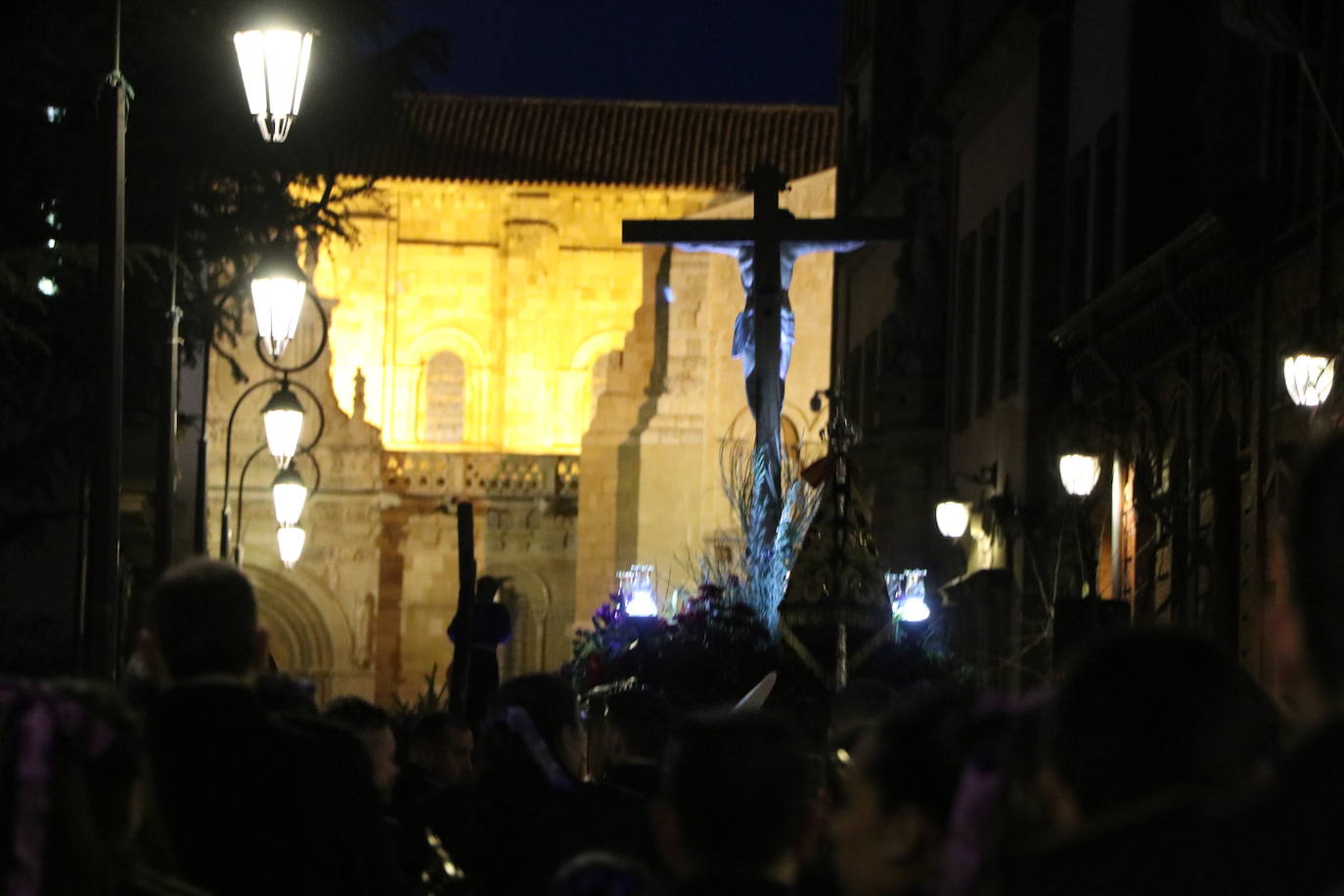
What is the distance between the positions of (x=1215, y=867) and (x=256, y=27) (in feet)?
31.3

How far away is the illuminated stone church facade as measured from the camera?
2005 inches

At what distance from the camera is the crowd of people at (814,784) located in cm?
303

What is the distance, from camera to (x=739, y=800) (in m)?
4.23

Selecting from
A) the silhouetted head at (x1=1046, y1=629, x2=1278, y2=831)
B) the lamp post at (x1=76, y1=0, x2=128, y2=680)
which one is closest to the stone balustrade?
the lamp post at (x1=76, y1=0, x2=128, y2=680)

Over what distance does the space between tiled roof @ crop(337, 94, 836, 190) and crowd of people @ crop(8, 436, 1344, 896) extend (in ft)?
177

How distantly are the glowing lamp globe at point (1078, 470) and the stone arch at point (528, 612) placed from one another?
32.0 meters

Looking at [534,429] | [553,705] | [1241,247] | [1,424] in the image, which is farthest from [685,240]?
[534,429]

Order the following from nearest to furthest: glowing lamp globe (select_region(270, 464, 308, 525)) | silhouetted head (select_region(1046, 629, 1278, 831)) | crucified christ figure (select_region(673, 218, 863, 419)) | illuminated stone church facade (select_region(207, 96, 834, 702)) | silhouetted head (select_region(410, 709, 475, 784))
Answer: silhouetted head (select_region(1046, 629, 1278, 831)), silhouetted head (select_region(410, 709, 475, 784)), crucified christ figure (select_region(673, 218, 863, 419)), glowing lamp globe (select_region(270, 464, 308, 525)), illuminated stone church facade (select_region(207, 96, 834, 702))

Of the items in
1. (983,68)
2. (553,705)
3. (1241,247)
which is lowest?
(553,705)

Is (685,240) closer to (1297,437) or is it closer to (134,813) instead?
(1297,437)

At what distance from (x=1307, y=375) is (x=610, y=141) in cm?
4742

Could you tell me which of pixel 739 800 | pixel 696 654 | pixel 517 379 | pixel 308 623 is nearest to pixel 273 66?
pixel 696 654

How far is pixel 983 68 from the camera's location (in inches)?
1169

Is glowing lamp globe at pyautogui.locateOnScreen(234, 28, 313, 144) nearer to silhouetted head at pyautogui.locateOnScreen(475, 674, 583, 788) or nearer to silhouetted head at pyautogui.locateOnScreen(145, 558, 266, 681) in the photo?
silhouetted head at pyautogui.locateOnScreen(475, 674, 583, 788)
